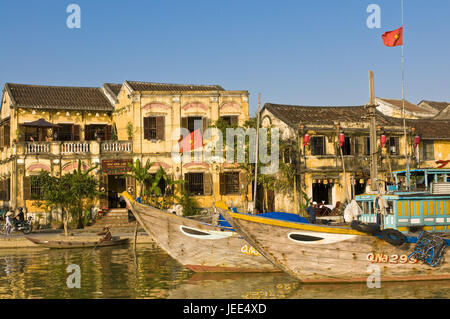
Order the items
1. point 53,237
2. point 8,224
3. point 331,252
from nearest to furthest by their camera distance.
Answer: point 331,252 < point 53,237 < point 8,224

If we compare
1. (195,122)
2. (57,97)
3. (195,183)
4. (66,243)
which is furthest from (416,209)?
(57,97)

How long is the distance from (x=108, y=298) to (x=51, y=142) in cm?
1795

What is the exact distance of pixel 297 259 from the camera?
14.9 meters

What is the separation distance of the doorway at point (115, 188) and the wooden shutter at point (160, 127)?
3.40 metres

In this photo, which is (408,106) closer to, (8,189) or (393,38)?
(393,38)

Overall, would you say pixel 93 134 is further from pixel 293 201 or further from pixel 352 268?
pixel 352 268

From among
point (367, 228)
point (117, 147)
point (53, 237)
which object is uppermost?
point (117, 147)

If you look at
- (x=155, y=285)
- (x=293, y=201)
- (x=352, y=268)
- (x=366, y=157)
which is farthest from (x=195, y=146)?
(x=352, y=268)

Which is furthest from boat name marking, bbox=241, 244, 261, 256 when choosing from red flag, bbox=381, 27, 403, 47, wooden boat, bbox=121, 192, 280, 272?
red flag, bbox=381, 27, 403, 47

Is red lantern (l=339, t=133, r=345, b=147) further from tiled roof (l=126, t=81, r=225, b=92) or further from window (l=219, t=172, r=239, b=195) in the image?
tiled roof (l=126, t=81, r=225, b=92)

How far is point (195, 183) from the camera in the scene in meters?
31.5

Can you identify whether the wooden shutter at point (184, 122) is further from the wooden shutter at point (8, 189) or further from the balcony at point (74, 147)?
the wooden shutter at point (8, 189)

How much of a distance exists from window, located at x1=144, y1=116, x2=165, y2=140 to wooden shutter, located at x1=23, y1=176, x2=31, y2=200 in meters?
6.59

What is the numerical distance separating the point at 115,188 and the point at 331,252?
66.9 feet
